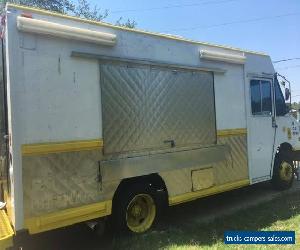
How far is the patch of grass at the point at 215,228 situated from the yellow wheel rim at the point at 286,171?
141 centimetres

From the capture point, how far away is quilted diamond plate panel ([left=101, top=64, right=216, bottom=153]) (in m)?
6.05

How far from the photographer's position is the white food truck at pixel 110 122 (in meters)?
5.18

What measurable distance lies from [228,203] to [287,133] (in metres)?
2.23

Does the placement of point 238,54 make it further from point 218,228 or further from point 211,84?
point 218,228

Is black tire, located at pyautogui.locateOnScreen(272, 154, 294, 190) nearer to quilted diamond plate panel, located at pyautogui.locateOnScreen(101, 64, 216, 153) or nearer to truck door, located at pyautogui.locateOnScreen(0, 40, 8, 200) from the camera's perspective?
quilted diamond plate panel, located at pyautogui.locateOnScreen(101, 64, 216, 153)

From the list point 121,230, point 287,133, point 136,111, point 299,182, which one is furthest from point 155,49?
point 299,182

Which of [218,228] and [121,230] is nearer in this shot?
[121,230]

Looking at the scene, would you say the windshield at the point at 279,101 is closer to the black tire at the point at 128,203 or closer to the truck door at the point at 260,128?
the truck door at the point at 260,128

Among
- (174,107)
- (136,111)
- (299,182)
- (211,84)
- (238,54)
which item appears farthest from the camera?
(299,182)

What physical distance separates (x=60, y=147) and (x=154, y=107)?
1692 mm

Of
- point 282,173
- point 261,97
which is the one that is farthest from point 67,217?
point 282,173

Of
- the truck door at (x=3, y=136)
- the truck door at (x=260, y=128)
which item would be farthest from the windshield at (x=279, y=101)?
the truck door at (x=3, y=136)

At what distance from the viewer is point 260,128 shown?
885cm

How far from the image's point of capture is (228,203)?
8.67 metres
